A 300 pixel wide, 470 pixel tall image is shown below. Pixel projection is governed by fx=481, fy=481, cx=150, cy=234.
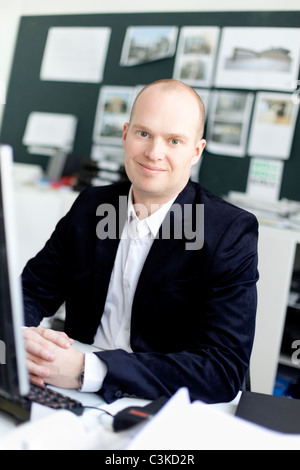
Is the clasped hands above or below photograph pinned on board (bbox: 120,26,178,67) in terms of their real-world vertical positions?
below

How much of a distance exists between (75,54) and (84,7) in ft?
0.93

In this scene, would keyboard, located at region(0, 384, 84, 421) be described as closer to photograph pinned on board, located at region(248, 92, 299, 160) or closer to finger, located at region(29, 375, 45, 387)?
finger, located at region(29, 375, 45, 387)

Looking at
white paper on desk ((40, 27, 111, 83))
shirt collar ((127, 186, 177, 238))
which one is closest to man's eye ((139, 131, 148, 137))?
shirt collar ((127, 186, 177, 238))

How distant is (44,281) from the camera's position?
4.35ft

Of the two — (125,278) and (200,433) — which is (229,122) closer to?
(125,278)

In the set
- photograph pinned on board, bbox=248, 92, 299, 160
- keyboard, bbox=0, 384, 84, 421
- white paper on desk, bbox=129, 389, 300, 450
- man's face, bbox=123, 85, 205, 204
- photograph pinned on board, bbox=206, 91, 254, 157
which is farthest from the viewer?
photograph pinned on board, bbox=206, 91, 254, 157

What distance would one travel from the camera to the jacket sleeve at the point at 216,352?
0.87m

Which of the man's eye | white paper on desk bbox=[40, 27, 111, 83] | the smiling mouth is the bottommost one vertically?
the smiling mouth

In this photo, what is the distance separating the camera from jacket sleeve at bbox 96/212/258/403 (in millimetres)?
874

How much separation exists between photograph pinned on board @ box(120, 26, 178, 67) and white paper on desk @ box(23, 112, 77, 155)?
502mm

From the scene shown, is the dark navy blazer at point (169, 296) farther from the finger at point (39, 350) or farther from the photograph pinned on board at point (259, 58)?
the photograph pinned on board at point (259, 58)

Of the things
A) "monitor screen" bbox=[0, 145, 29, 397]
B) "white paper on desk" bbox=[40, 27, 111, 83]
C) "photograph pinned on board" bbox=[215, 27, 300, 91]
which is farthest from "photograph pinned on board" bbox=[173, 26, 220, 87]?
"monitor screen" bbox=[0, 145, 29, 397]

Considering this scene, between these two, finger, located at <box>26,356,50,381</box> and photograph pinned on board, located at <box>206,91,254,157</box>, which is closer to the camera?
finger, located at <box>26,356,50,381</box>

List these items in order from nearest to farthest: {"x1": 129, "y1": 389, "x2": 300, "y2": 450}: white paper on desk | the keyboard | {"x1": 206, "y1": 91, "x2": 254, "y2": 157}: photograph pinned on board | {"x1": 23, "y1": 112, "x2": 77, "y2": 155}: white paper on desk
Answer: {"x1": 129, "y1": 389, "x2": 300, "y2": 450}: white paper on desk < the keyboard < {"x1": 206, "y1": 91, "x2": 254, "y2": 157}: photograph pinned on board < {"x1": 23, "y1": 112, "x2": 77, "y2": 155}: white paper on desk
